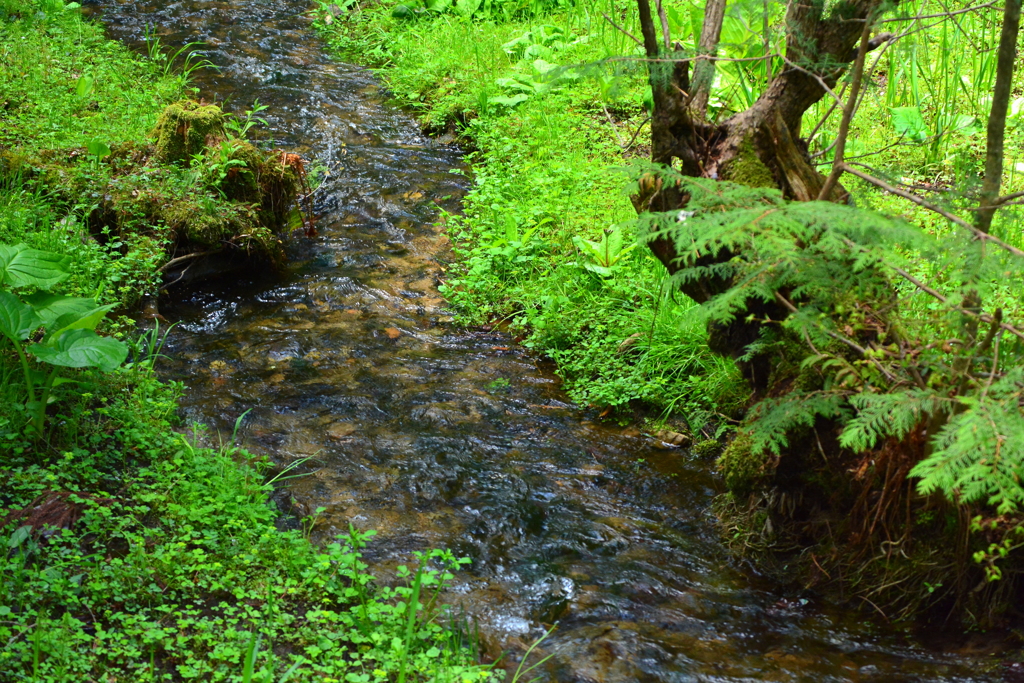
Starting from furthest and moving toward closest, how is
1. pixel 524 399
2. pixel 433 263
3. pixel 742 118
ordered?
pixel 433 263
pixel 524 399
pixel 742 118

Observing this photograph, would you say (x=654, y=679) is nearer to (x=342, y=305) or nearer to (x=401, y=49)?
(x=342, y=305)

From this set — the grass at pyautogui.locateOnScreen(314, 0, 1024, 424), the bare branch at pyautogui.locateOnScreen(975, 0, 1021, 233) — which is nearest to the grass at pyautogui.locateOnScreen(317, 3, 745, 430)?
the grass at pyautogui.locateOnScreen(314, 0, 1024, 424)

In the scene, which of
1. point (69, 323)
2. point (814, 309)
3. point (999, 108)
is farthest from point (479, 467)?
point (999, 108)

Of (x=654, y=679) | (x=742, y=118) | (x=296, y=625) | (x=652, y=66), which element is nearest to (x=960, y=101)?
(x=742, y=118)

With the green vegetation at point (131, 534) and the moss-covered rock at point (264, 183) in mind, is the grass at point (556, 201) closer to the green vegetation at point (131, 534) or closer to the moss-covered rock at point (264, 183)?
the moss-covered rock at point (264, 183)

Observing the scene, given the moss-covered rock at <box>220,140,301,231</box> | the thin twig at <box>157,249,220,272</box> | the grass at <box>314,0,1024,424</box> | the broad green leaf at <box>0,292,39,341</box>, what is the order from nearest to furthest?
the broad green leaf at <box>0,292,39,341</box> < the grass at <box>314,0,1024,424</box> < the thin twig at <box>157,249,220,272</box> < the moss-covered rock at <box>220,140,301,231</box>

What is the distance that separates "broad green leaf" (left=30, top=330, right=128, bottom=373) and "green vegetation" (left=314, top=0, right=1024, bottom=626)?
219 cm

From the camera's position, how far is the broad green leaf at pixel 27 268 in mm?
3502

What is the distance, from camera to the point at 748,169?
3326mm

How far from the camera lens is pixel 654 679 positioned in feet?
9.12

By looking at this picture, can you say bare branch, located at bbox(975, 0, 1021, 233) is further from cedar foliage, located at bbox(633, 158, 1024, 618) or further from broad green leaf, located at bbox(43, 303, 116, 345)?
broad green leaf, located at bbox(43, 303, 116, 345)

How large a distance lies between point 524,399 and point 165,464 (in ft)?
6.62

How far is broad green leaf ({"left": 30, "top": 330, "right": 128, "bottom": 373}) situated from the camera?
3223 millimetres

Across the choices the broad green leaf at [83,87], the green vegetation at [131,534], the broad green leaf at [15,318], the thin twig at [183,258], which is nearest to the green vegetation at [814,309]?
the green vegetation at [131,534]
